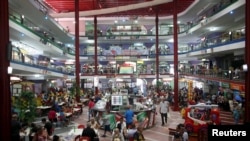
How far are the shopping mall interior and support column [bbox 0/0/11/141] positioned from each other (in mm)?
35

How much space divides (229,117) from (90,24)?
32.7 metres

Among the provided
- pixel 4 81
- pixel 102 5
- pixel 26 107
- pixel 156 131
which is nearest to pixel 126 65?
pixel 102 5

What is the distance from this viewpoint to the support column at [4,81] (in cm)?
1060

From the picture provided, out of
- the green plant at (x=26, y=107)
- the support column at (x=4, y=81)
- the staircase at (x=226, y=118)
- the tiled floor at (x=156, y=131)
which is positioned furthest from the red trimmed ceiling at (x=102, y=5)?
the support column at (x=4, y=81)

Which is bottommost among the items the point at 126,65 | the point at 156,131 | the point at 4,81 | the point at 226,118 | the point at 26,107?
the point at 156,131

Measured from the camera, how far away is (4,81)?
424 inches

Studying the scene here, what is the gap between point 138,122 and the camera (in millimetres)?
17000

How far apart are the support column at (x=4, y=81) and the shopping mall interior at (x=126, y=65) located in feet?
0.11

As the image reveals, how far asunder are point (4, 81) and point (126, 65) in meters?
29.8

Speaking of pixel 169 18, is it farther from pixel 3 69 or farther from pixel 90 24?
pixel 3 69

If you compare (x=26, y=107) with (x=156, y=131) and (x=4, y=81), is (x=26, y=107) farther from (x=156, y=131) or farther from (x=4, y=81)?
(x=156, y=131)

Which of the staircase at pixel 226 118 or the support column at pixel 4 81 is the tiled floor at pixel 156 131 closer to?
the staircase at pixel 226 118

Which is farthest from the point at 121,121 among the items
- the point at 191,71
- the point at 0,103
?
the point at 191,71

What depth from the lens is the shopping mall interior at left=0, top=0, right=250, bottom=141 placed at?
14789mm
